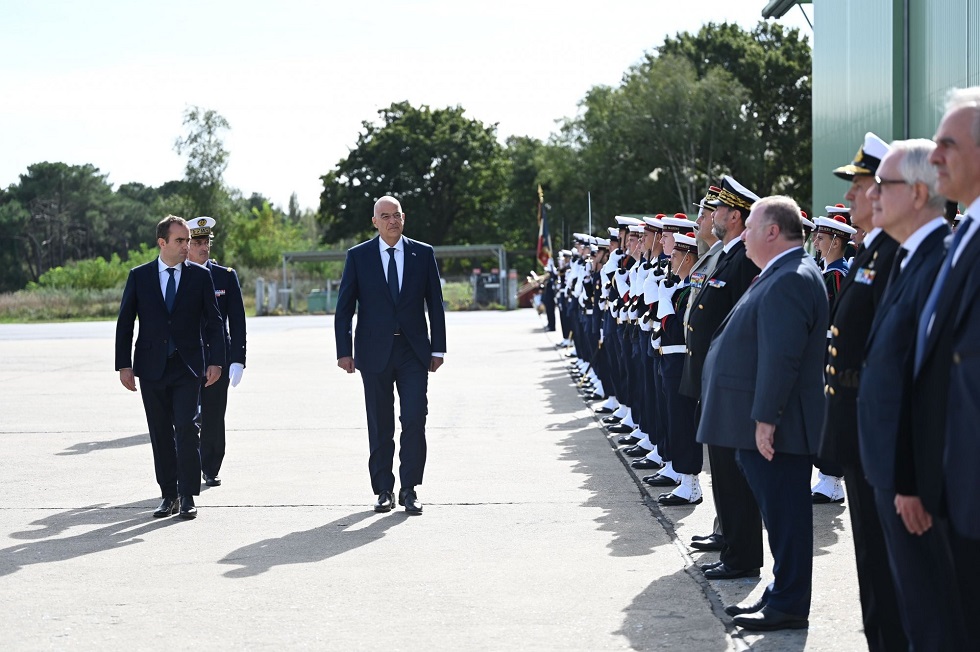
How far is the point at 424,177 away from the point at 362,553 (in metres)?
77.6

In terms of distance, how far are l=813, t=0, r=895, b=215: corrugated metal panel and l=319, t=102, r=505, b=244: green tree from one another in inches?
2031

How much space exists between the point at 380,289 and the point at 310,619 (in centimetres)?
350

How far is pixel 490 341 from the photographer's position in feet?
96.8

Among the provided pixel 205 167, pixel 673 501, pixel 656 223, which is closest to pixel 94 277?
pixel 205 167

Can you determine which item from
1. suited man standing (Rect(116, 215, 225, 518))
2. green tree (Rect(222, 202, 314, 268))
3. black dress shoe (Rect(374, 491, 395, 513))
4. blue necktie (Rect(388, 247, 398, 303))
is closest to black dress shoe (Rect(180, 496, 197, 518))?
suited man standing (Rect(116, 215, 225, 518))

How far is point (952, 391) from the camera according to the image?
3.31 metres

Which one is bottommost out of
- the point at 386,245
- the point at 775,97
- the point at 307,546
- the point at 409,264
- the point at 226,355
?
the point at 307,546

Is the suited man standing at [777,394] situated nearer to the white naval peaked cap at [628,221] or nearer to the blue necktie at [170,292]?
the blue necktie at [170,292]

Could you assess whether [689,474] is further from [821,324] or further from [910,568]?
[910,568]

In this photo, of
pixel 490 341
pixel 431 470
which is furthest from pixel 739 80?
pixel 431 470

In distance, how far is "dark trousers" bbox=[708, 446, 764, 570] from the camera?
6.16 meters

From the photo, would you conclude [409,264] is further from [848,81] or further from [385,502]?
[848,81]

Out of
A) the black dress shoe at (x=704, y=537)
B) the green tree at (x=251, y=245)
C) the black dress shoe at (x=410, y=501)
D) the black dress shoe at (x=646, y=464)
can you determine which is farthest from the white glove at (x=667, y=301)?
the green tree at (x=251, y=245)

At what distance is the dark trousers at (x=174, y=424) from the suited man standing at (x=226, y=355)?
990 mm
